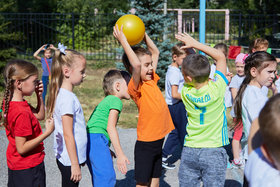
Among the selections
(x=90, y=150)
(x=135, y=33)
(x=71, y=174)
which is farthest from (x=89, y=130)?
(x=135, y=33)

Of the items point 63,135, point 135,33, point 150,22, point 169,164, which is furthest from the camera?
point 150,22

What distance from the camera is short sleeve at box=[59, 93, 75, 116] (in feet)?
8.84

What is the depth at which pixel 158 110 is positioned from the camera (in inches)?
128

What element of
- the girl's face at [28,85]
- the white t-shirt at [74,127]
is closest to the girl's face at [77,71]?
the white t-shirt at [74,127]

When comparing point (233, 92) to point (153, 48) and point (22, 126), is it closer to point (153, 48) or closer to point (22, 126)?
point (153, 48)

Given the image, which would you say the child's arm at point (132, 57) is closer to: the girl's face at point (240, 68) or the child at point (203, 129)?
the child at point (203, 129)

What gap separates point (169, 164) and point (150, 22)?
20.8 feet

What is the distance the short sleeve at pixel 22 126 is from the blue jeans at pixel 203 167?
1.39 m

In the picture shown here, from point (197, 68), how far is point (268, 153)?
4.95ft

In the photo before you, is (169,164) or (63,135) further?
(169,164)

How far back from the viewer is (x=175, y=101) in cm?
481

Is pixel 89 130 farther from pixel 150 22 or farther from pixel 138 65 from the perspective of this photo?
pixel 150 22

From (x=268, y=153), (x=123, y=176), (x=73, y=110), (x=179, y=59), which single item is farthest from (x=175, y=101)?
(x=268, y=153)

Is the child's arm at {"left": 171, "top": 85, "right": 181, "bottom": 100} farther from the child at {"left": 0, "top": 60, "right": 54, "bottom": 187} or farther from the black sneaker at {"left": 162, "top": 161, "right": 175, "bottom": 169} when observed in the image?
the child at {"left": 0, "top": 60, "right": 54, "bottom": 187}
